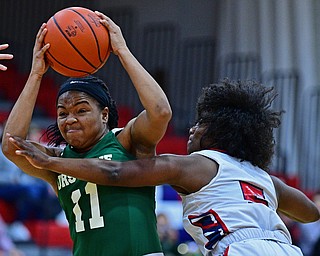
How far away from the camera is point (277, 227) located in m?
3.60

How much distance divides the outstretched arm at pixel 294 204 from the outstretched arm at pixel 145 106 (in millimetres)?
792

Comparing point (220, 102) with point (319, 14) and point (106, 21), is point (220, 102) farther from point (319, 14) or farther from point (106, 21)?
point (319, 14)

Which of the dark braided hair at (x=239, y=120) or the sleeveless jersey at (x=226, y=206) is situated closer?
the sleeveless jersey at (x=226, y=206)

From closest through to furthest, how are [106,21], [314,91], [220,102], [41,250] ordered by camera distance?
[106,21]
[220,102]
[41,250]
[314,91]

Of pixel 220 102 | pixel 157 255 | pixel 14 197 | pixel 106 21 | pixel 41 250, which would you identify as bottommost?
pixel 41 250

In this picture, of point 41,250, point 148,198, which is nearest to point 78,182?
point 148,198

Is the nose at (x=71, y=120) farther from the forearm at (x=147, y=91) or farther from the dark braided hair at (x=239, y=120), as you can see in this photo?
the dark braided hair at (x=239, y=120)

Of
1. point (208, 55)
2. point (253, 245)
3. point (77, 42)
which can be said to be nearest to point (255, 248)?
point (253, 245)

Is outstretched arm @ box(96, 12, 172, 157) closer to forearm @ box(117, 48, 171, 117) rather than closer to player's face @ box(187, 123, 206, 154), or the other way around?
forearm @ box(117, 48, 171, 117)

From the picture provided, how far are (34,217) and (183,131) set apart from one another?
4.34 metres

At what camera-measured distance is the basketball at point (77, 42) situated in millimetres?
3453

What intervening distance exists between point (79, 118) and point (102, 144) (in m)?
0.17

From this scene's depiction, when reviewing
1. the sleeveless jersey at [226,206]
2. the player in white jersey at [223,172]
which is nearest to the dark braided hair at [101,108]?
the player in white jersey at [223,172]

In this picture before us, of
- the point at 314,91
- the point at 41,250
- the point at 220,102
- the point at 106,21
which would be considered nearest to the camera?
the point at 106,21
